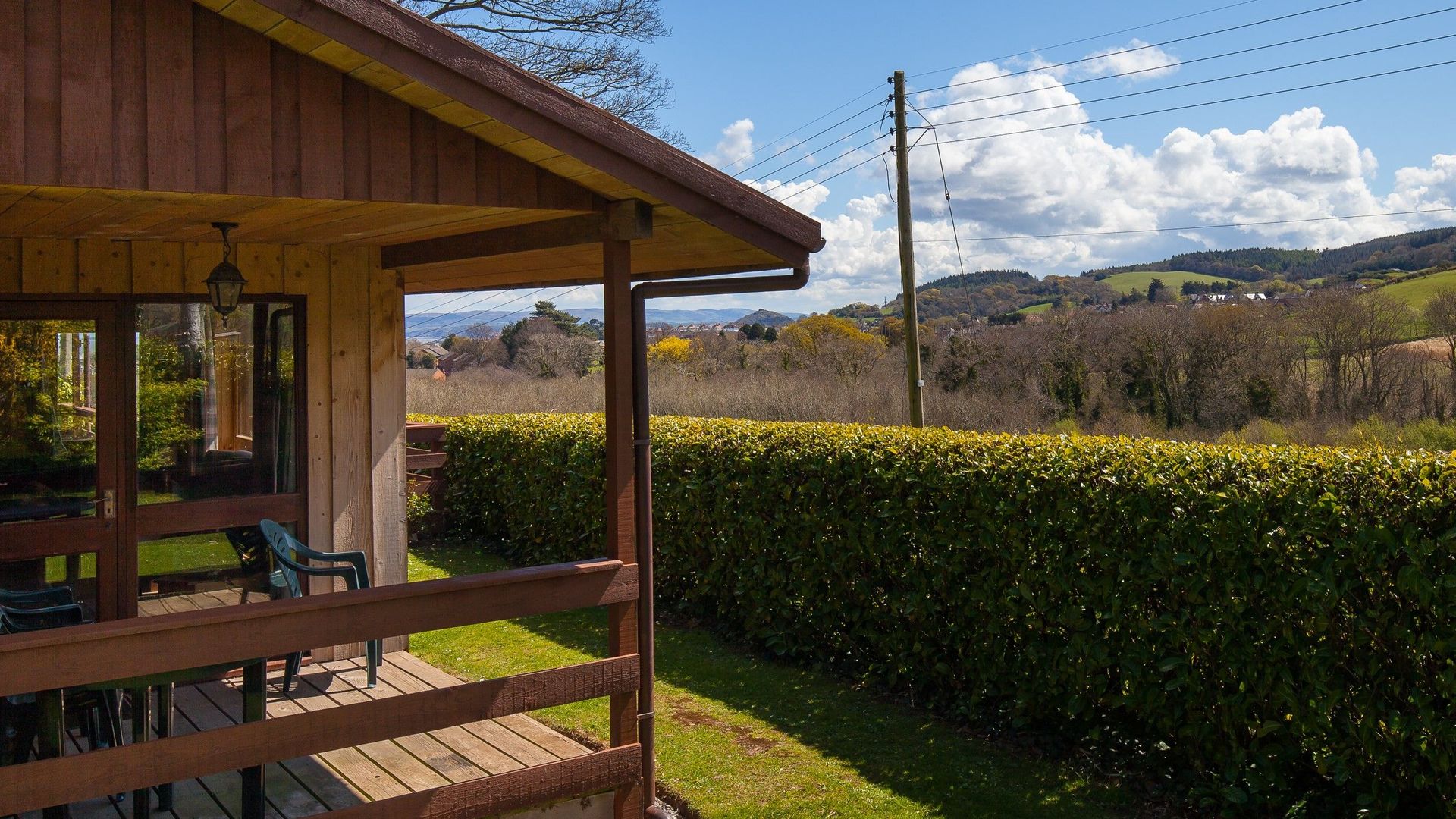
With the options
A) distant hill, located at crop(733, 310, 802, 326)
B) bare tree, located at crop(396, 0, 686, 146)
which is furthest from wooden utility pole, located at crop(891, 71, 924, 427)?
distant hill, located at crop(733, 310, 802, 326)

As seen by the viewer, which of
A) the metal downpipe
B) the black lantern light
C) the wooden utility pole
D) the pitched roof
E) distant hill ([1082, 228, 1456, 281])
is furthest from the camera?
distant hill ([1082, 228, 1456, 281])

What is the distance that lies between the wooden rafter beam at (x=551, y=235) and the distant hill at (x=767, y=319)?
2527 centimetres

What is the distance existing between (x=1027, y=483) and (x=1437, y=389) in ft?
63.3

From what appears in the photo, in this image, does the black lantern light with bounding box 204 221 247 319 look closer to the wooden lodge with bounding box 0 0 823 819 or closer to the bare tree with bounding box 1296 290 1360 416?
the wooden lodge with bounding box 0 0 823 819

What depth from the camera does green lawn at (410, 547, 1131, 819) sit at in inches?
192

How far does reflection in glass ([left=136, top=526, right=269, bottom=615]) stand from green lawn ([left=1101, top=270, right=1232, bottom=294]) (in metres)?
28.9

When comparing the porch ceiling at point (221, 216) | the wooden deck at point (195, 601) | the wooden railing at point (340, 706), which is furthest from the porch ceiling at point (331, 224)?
the wooden deck at point (195, 601)

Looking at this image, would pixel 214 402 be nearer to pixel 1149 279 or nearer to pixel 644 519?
pixel 644 519

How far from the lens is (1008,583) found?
5633mm

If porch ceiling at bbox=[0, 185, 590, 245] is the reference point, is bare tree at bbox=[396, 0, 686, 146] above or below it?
above

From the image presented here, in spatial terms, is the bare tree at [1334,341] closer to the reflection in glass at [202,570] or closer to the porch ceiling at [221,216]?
the porch ceiling at [221,216]

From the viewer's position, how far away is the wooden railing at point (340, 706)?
3.14 metres

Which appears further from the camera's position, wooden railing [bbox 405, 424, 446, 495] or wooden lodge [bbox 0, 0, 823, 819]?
wooden railing [bbox 405, 424, 446, 495]

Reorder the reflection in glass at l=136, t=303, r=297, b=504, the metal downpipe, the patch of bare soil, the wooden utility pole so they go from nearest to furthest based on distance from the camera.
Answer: the metal downpipe
the reflection in glass at l=136, t=303, r=297, b=504
the patch of bare soil
the wooden utility pole
